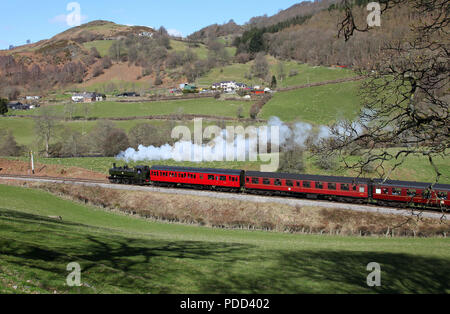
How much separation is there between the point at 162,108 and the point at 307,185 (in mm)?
81554

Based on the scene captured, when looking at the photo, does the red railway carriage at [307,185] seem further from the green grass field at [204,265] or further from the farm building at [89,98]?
the farm building at [89,98]

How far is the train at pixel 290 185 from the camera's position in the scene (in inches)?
1299

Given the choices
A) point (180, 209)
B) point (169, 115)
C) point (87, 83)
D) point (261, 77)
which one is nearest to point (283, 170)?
point (180, 209)

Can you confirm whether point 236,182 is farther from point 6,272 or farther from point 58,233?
point 6,272

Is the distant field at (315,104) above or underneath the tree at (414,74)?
above

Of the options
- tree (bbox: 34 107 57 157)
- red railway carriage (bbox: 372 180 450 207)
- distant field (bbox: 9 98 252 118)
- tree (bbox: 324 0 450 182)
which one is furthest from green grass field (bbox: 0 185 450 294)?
distant field (bbox: 9 98 252 118)

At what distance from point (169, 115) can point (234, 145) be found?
4591cm

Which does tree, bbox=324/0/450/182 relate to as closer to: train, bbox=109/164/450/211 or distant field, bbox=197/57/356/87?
train, bbox=109/164/450/211

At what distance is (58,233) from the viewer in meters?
19.5

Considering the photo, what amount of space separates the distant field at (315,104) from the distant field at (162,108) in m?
9.31

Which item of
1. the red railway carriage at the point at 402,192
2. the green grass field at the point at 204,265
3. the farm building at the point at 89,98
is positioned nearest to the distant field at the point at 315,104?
the red railway carriage at the point at 402,192

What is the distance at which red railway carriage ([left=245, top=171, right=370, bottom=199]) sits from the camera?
35.2 meters

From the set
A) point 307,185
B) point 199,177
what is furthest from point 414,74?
point 199,177

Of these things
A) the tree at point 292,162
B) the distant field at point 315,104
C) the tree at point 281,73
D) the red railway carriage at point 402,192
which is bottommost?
the red railway carriage at point 402,192
